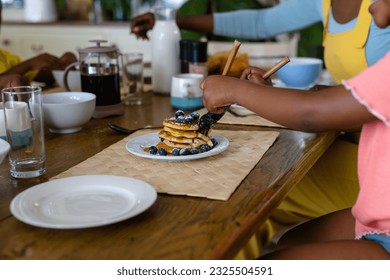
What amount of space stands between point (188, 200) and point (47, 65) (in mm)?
1158

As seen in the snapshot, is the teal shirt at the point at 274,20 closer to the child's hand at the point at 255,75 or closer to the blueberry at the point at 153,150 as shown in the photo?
the child's hand at the point at 255,75

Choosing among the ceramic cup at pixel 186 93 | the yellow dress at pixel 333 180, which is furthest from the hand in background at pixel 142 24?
the yellow dress at pixel 333 180

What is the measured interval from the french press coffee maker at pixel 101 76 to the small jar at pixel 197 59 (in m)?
0.36

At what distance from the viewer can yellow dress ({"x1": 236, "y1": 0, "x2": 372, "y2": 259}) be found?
154 cm

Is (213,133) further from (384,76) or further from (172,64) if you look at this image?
(172,64)

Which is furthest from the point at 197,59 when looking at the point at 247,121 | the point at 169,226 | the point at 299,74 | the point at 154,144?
the point at 169,226

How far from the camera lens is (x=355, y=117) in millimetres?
891

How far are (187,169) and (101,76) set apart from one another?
21.4 inches

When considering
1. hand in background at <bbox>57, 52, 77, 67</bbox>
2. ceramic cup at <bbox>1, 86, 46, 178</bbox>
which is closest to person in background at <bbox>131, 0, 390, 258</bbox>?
ceramic cup at <bbox>1, 86, 46, 178</bbox>

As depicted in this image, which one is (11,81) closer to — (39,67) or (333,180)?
(39,67)

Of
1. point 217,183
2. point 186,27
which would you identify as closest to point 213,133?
point 217,183

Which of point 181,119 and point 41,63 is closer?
point 181,119

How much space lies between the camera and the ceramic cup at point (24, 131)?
967 millimetres
